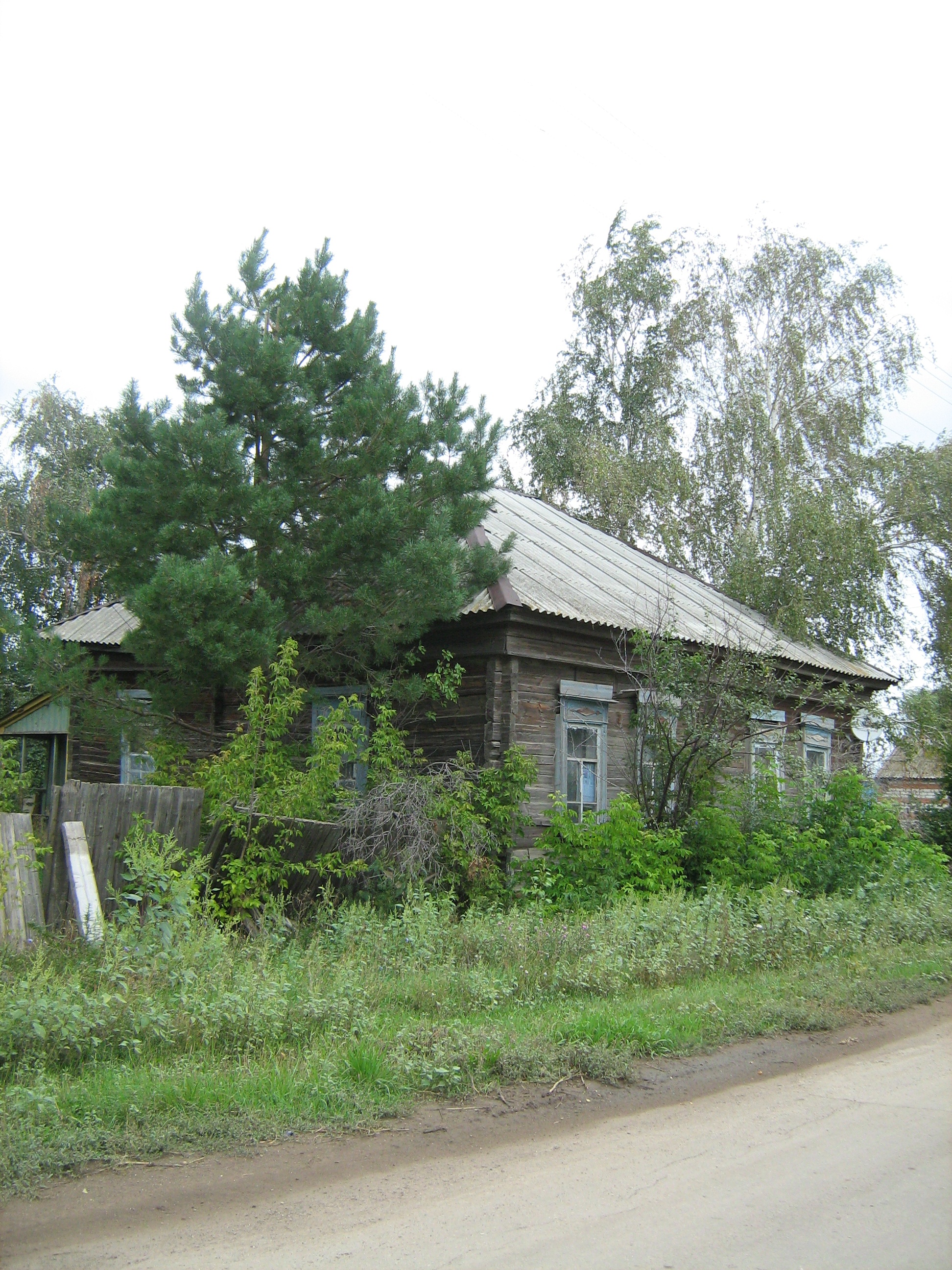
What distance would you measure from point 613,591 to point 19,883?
9.41m

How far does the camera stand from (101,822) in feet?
27.7

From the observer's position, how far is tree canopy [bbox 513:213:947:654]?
74.9ft

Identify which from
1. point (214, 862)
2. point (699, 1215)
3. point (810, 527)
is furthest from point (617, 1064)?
point (810, 527)

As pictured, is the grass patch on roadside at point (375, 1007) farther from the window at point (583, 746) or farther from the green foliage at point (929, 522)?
the green foliage at point (929, 522)

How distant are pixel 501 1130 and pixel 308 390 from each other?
7.97 metres

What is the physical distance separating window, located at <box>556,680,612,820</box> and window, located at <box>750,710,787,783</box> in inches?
74.0

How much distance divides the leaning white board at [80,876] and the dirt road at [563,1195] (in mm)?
3751

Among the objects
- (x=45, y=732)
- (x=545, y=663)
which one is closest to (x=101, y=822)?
(x=545, y=663)

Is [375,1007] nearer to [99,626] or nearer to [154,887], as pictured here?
[154,887]

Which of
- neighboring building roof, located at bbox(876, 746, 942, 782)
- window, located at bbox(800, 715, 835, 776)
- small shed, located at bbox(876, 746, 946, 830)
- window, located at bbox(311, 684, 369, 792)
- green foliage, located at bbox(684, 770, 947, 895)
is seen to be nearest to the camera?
green foliage, located at bbox(684, 770, 947, 895)

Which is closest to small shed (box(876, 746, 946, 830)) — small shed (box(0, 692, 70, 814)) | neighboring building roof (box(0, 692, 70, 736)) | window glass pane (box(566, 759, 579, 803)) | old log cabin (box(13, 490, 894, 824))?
old log cabin (box(13, 490, 894, 824))

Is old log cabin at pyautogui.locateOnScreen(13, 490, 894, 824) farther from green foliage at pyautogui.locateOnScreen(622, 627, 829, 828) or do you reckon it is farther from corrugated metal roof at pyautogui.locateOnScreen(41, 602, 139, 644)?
green foliage at pyautogui.locateOnScreen(622, 627, 829, 828)

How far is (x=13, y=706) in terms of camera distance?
80.4ft

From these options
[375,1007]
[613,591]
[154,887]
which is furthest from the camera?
[613,591]
